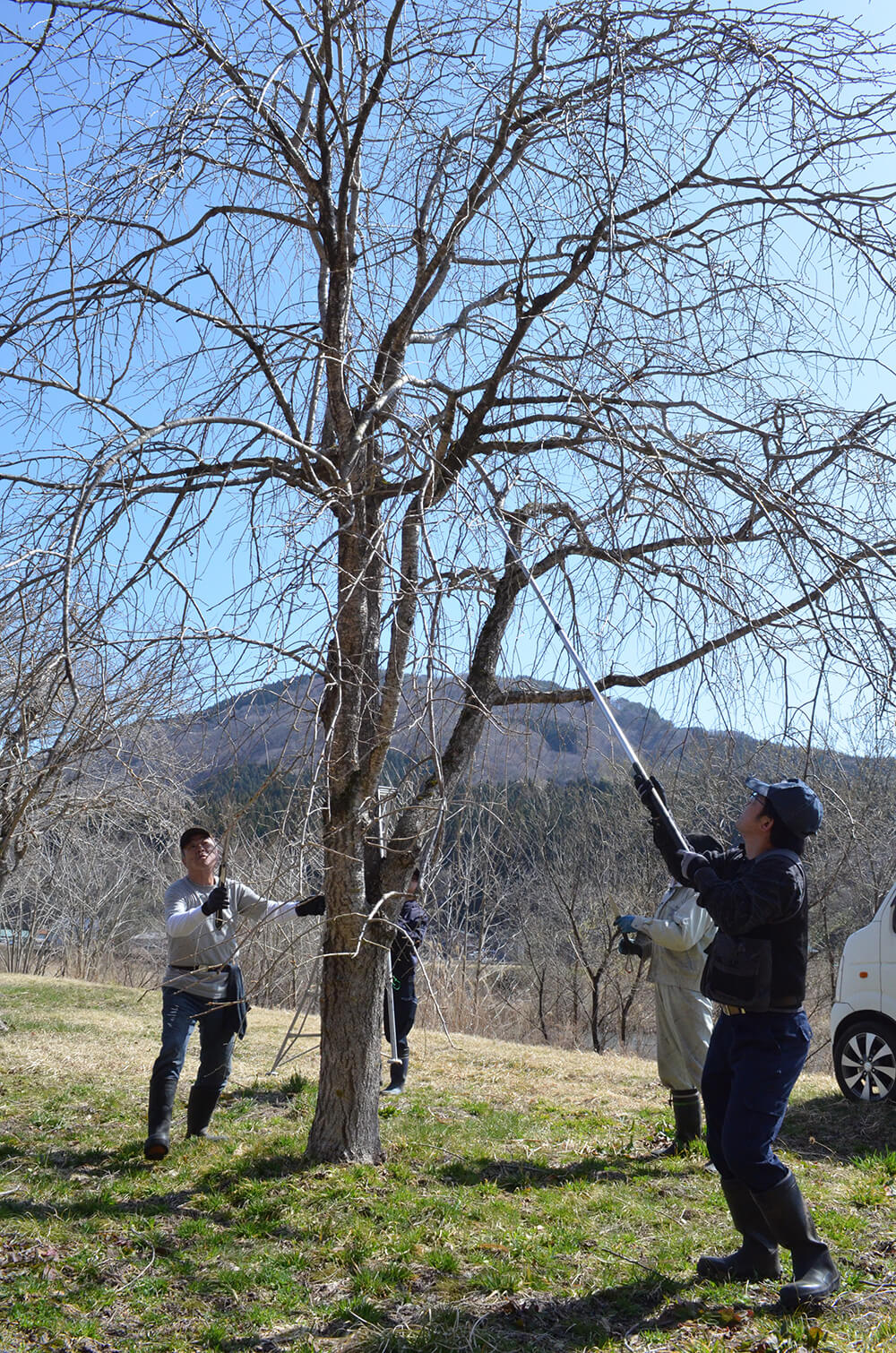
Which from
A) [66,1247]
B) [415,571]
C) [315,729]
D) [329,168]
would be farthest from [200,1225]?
[329,168]

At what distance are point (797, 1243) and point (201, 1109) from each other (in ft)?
10.6

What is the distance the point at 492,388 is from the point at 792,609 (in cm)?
195

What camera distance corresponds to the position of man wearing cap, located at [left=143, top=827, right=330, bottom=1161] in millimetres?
5156

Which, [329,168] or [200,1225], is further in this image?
[329,168]

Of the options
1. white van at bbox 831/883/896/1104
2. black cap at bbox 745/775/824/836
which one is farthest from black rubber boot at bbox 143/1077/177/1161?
white van at bbox 831/883/896/1104

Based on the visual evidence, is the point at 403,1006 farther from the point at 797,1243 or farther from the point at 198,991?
the point at 797,1243

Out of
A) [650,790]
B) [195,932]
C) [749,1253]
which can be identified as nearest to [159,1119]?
[195,932]

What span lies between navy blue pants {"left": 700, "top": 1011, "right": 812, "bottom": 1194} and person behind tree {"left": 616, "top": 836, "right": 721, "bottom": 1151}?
5.90ft

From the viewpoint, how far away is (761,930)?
369 centimetres

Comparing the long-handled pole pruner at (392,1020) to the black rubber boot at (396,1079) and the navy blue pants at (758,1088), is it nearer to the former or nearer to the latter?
the black rubber boot at (396,1079)

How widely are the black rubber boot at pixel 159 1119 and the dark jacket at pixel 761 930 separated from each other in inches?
113

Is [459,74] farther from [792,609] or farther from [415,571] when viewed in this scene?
[792,609]

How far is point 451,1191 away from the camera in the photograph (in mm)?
4832

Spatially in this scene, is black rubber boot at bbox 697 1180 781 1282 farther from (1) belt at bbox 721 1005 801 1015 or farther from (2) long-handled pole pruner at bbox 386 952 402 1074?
(2) long-handled pole pruner at bbox 386 952 402 1074
